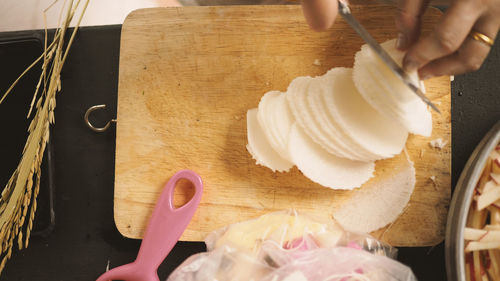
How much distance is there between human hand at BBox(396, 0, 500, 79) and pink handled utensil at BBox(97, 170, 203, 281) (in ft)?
2.45

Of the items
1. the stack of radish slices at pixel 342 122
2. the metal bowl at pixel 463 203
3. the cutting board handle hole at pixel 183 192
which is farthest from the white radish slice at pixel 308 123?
the cutting board handle hole at pixel 183 192

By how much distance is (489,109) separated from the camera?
4.43 ft

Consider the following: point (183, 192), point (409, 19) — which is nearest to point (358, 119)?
point (409, 19)

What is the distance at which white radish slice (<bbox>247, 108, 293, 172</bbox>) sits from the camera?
125cm

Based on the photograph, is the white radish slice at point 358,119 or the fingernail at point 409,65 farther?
the white radish slice at point 358,119

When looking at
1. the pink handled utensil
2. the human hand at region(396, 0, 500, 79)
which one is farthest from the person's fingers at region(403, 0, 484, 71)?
the pink handled utensil

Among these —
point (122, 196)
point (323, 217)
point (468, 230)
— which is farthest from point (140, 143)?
point (468, 230)

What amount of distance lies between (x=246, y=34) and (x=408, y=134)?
621mm

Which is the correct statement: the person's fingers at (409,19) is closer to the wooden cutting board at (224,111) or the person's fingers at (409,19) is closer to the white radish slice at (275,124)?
the wooden cutting board at (224,111)

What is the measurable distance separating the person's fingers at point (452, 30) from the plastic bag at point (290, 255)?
0.62 meters

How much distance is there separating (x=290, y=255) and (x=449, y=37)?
2.45 feet

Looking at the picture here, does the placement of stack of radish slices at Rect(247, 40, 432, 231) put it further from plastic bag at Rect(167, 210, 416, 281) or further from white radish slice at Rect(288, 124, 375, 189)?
plastic bag at Rect(167, 210, 416, 281)

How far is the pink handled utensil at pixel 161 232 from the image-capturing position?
130 centimetres

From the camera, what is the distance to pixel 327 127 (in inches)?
45.7
